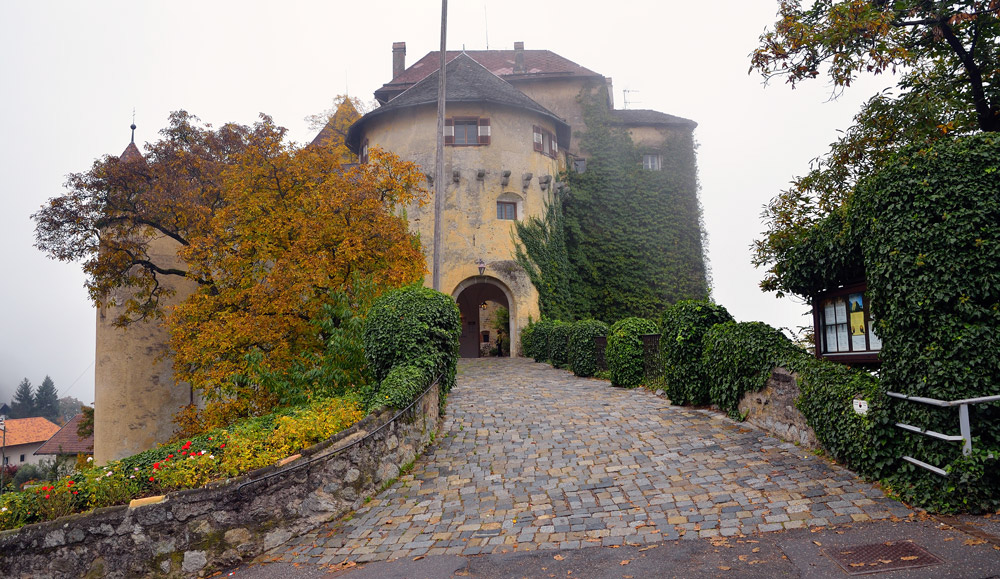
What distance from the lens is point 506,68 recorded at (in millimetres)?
32406

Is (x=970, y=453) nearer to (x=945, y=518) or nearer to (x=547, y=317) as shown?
(x=945, y=518)

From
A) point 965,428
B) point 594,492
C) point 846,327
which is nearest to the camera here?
point 965,428

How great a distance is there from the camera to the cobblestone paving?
19.2 feet

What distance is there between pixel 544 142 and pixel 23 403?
9338 cm

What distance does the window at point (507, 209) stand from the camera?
24047mm

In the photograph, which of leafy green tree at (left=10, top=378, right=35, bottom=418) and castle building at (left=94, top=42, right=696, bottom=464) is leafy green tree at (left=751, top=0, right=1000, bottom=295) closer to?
castle building at (left=94, top=42, right=696, bottom=464)

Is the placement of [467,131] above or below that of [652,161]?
below

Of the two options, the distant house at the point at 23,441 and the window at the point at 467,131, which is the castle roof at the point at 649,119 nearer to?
the window at the point at 467,131

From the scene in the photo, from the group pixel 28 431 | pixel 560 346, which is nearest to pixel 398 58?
pixel 560 346

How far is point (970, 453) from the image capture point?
17.5 feet

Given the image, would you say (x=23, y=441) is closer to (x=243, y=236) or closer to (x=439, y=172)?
(x=243, y=236)

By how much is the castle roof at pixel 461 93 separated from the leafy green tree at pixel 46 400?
86.0m

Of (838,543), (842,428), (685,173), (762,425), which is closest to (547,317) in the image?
(685,173)

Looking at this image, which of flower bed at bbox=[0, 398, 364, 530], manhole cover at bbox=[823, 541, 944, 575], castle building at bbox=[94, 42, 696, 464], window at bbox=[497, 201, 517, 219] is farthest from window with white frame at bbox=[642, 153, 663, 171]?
manhole cover at bbox=[823, 541, 944, 575]
